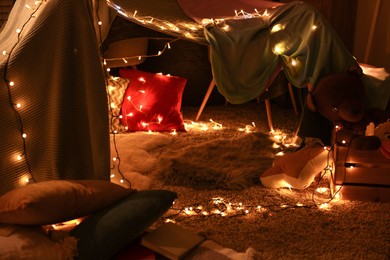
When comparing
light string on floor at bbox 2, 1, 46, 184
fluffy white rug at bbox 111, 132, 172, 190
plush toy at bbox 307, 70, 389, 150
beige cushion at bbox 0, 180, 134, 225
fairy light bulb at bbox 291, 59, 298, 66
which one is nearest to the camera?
beige cushion at bbox 0, 180, 134, 225

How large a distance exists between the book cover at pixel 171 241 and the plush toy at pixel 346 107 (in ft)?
2.60

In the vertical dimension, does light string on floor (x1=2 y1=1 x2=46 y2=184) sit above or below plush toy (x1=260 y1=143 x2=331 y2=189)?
above

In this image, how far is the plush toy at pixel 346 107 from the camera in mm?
1905

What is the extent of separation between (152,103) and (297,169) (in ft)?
3.60

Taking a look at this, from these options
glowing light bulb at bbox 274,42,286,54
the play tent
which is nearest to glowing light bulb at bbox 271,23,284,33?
glowing light bulb at bbox 274,42,286,54

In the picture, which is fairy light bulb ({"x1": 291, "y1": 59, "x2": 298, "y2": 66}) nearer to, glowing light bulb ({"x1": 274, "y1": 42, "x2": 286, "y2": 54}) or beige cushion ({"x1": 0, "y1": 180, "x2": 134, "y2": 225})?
glowing light bulb ({"x1": 274, "y1": 42, "x2": 286, "y2": 54})

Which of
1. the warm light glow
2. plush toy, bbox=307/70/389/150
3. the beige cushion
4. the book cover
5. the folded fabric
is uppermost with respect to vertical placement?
the warm light glow

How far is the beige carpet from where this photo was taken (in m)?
1.57

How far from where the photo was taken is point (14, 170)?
160 centimetres

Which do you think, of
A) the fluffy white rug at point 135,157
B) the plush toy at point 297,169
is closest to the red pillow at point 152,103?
the fluffy white rug at point 135,157

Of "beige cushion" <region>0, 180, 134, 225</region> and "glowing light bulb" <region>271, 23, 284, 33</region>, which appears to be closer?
"beige cushion" <region>0, 180, 134, 225</region>

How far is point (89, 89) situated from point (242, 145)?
104 cm

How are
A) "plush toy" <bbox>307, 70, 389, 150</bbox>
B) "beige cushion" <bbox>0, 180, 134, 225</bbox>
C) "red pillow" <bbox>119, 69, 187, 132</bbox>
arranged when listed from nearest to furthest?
"beige cushion" <bbox>0, 180, 134, 225</bbox>, "plush toy" <bbox>307, 70, 389, 150</bbox>, "red pillow" <bbox>119, 69, 187, 132</bbox>

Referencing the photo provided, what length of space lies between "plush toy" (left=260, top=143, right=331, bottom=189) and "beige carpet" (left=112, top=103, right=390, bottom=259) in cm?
4
